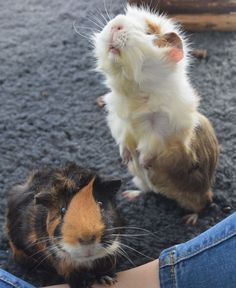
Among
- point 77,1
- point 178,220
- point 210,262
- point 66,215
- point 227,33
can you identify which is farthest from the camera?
point 77,1

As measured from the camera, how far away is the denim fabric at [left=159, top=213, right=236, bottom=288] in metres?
1.13

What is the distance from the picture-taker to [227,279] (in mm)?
1121

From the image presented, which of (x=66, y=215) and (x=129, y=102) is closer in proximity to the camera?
(x=66, y=215)

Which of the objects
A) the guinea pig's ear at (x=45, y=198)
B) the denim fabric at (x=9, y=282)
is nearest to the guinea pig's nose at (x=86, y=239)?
the guinea pig's ear at (x=45, y=198)

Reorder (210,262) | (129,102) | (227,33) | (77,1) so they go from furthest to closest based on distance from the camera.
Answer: (77,1), (227,33), (129,102), (210,262)

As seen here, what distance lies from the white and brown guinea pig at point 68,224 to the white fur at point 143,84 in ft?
0.75

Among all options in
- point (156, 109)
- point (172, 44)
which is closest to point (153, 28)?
point (172, 44)

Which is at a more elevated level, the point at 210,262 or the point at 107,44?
the point at 107,44

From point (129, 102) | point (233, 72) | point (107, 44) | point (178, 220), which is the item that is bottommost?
point (178, 220)

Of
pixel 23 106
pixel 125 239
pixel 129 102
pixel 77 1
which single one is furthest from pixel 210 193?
pixel 77 1

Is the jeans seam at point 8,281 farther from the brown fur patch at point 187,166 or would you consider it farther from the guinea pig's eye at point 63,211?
the brown fur patch at point 187,166

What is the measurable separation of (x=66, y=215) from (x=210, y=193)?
0.62m

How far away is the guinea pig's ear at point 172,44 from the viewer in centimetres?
119

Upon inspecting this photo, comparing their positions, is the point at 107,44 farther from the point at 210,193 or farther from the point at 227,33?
the point at 227,33
